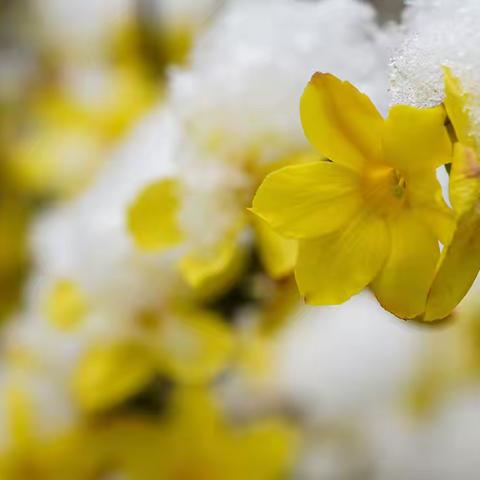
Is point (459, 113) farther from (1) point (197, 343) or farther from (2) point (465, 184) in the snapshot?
(1) point (197, 343)

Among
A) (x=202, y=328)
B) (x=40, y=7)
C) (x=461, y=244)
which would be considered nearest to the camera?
(x=461, y=244)

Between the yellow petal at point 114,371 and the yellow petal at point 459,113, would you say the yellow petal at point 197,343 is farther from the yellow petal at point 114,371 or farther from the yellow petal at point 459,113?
the yellow petal at point 459,113

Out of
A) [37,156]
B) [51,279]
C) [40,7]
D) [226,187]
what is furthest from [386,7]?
[40,7]

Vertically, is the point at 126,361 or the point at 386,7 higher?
the point at 386,7

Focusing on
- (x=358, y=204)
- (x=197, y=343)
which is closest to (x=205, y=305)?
(x=197, y=343)

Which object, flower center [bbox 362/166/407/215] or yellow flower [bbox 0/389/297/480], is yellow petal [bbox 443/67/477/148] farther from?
yellow flower [bbox 0/389/297/480]

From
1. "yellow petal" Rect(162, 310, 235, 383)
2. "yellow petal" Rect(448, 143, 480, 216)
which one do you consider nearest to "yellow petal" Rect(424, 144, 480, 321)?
"yellow petal" Rect(448, 143, 480, 216)

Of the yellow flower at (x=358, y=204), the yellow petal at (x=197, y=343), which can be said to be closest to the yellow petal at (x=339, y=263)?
the yellow flower at (x=358, y=204)

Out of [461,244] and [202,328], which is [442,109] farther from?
[202,328]
